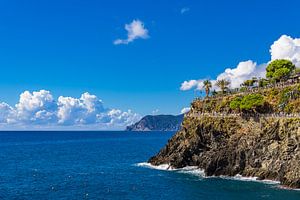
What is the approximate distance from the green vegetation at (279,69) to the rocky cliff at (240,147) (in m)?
29.8

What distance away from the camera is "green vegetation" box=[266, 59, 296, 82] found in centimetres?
13525

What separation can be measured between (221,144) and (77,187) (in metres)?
42.1

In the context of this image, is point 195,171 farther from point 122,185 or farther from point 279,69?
point 279,69

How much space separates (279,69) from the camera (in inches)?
5384

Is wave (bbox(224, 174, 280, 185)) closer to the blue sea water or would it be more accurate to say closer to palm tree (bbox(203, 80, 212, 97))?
the blue sea water

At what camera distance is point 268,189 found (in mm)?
81250

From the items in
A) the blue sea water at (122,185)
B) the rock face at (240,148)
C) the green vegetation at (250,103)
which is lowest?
the blue sea water at (122,185)

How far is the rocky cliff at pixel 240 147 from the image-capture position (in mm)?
90312

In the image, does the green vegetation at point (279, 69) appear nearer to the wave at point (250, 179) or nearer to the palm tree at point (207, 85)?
the palm tree at point (207, 85)

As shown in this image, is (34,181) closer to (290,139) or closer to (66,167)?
(66,167)

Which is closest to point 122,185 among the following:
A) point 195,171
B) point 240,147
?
point 195,171

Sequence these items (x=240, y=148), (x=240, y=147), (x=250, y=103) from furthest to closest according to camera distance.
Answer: (x=250, y=103), (x=240, y=147), (x=240, y=148)

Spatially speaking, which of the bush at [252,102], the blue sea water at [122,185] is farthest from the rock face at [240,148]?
the blue sea water at [122,185]

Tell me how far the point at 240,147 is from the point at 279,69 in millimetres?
45683
